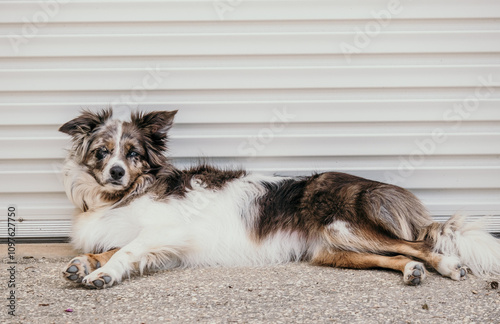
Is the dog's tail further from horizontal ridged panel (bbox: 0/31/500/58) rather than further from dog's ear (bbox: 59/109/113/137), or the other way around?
dog's ear (bbox: 59/109/113/137)

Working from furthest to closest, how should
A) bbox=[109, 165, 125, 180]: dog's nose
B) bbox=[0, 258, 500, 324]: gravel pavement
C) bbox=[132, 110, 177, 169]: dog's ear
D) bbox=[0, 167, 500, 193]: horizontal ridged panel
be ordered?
bbox=[0, 167, 500, 193]: horizontal ridged panel, bbox=[132, 110, 177, 169]: dog's ear, bbox=[109, 165, 125, 180]: dog's nose, bbox=[0, 258, 500, 324]: gravel pavement

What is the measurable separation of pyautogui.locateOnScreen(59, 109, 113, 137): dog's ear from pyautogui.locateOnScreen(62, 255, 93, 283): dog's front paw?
111cm

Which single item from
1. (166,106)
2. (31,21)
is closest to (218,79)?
(166,106)

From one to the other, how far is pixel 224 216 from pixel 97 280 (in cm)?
114

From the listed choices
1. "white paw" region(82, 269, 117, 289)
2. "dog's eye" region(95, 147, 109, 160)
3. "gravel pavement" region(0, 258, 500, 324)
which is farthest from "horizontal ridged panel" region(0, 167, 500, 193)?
"white paw" region(82, 269, 117, 289)

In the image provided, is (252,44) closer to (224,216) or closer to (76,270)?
(224,216)

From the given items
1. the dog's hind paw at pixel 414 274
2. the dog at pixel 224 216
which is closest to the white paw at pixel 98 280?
the dog at pixel 224 216

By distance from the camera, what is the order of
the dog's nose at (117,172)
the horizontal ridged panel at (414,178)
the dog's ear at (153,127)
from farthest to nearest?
the horizontal ridged panel at (414,178) → the dog's ear at (153,127) → the dog's nose at (117,172)

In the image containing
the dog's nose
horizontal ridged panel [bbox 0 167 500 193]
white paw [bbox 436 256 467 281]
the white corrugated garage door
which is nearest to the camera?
white paw [bbox 436 256 467 281]

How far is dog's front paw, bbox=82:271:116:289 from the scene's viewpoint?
10.9 ft

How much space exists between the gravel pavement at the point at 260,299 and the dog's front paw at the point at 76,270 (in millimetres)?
61

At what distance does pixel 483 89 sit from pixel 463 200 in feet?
3.03

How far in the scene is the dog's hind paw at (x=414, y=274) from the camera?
11.1 feet

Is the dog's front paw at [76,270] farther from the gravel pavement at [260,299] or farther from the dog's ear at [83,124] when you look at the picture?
the dog's ear at [83,124]
